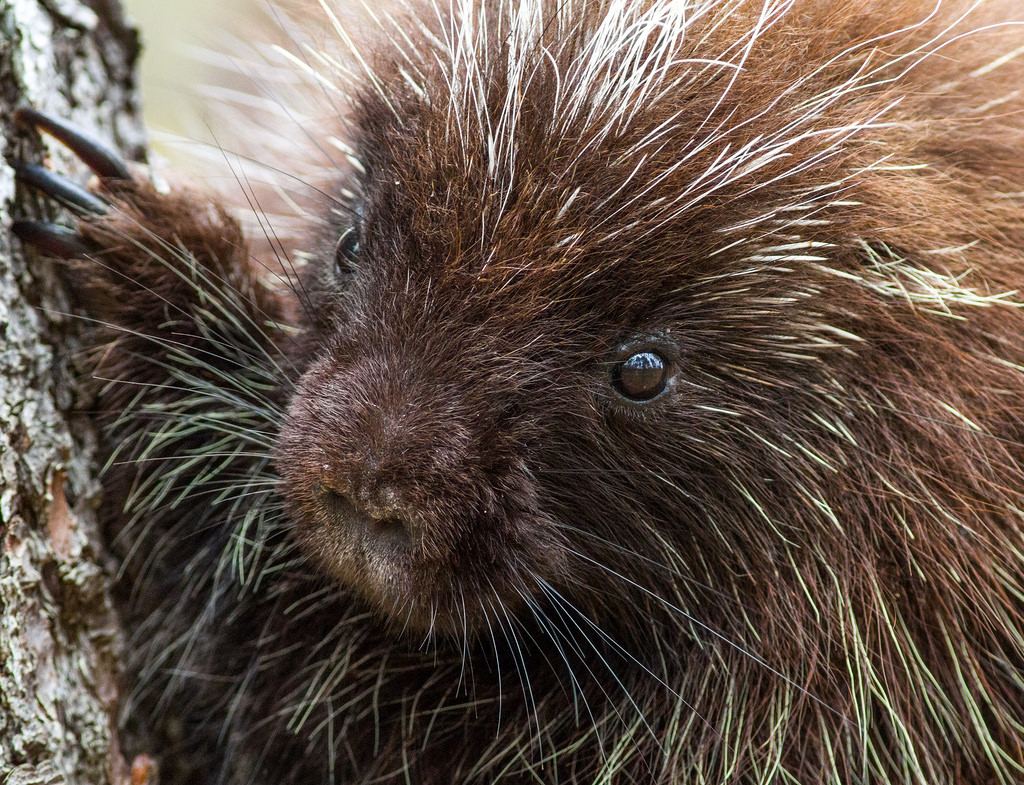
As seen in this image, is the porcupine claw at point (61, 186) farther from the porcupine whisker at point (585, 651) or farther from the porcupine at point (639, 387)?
the porcupine whisker at point (585, 651)

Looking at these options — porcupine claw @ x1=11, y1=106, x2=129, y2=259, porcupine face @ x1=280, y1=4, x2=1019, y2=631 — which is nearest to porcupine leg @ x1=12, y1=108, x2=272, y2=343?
porcupine claw @ x1=11, y1=106, x2=129, y2=259

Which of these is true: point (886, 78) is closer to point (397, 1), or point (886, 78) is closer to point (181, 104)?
point (397, 1)

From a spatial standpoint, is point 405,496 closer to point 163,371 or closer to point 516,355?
point 516,355

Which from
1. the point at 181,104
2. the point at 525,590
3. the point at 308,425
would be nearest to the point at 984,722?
the point at 525,590

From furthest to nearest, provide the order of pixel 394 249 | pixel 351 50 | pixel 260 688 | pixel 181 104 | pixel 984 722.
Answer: pixel 181 104 < pixel 260 688 < pixel 351 50 < pixel 984 722 < pixel 394 249

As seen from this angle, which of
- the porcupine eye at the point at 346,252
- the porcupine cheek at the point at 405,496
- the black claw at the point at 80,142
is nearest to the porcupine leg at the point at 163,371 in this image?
the black claw at the point at 80,142

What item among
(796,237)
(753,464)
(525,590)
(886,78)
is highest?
(886,78)

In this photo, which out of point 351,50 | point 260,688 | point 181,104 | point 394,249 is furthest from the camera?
point 181,104

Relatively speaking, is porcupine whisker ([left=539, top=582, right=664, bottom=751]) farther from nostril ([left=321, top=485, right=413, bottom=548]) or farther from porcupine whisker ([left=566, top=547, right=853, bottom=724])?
nostril ([left=321, top=485, right=413, bottom=548])
